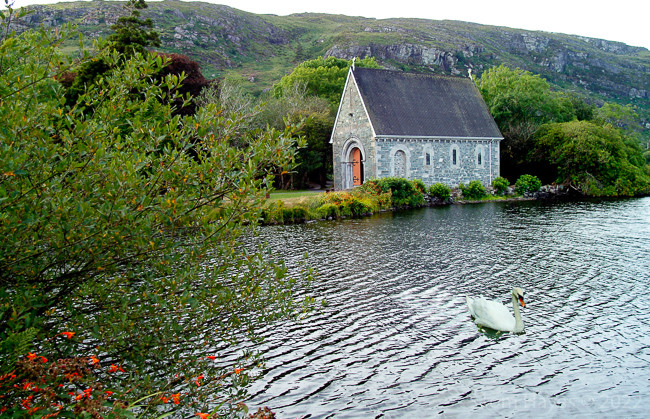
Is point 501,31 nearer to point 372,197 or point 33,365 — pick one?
point 372,197

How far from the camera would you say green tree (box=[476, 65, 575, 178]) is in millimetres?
46188

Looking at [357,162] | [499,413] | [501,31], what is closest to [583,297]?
[499,413]

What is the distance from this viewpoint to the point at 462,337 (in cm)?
1012

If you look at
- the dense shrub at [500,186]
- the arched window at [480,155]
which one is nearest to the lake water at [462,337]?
the dense shrub at [500,186]

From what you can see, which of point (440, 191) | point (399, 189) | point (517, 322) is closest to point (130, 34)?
→ point (399, 189)

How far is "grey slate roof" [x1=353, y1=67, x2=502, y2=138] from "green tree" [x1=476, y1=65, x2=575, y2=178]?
3.21 m

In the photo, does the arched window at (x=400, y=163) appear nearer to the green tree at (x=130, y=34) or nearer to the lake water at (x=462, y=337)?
the lake water at (x=462, y=337)

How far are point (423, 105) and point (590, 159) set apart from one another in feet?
49.6

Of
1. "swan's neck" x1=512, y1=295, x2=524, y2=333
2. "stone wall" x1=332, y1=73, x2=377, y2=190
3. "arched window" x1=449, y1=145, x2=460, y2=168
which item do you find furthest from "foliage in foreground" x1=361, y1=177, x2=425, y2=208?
"swan's neck" x1=512, y1=295, x2=524, y2=333

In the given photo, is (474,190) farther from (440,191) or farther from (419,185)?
(419,185)

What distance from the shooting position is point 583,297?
12461mm

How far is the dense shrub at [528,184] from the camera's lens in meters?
41.8

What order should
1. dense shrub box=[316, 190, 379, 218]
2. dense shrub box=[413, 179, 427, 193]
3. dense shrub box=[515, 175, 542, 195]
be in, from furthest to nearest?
1. dense shrub box=[515, 175, 542, 195]
2. dense shrub box=[413, 179, 427, 193]
3. dense shrub box=[316, 190, 379, 218]

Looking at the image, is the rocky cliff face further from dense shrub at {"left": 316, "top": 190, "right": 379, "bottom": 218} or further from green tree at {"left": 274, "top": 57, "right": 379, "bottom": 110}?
dense shrub at {"left": 316, "top": 190, "right": 379, "bottom": 218}
